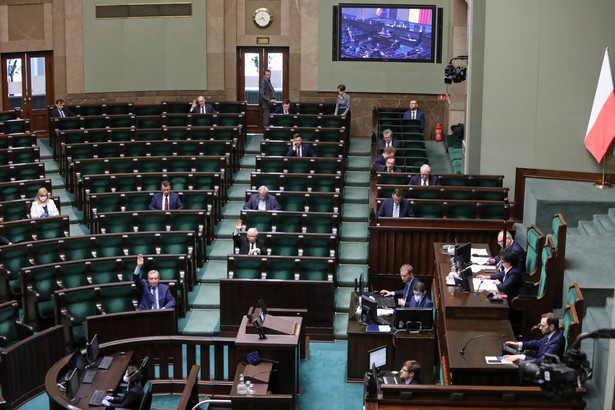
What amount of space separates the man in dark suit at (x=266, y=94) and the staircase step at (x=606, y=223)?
671 centimetres

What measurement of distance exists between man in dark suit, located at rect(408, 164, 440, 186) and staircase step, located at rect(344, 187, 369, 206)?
1.28 meters

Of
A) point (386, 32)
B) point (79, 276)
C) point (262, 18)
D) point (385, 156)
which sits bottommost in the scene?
point (79, 276)

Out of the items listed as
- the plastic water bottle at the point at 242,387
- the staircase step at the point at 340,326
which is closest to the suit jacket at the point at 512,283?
the staircase step at the point at 340,326

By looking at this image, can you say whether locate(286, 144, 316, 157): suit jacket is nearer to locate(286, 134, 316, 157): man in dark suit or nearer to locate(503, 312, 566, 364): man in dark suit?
locate(286, 134, 316, 157): man in dark suit

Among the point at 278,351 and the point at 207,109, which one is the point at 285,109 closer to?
the point at 207,109

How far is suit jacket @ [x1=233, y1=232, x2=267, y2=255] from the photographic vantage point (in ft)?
38.1

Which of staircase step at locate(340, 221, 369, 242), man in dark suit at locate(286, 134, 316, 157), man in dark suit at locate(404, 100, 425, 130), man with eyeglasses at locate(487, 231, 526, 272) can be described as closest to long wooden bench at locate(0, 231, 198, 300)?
staircase step at locate(340, 221, 369, 242)

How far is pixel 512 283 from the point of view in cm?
970

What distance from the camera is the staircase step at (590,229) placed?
11.7m

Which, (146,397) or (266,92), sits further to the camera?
(266,92)

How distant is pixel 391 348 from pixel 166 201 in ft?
14.1

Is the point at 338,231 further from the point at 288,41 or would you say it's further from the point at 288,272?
the point at 288,41

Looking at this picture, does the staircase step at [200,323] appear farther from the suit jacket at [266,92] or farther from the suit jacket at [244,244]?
the suit jacket at [266,92]

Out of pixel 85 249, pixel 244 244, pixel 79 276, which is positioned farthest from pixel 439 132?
pixel 79 276
